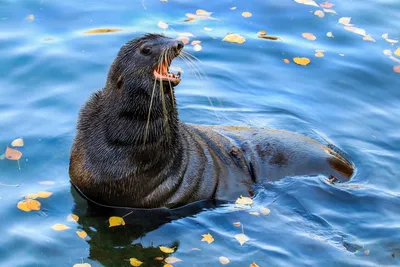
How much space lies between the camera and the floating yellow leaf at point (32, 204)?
9227mm

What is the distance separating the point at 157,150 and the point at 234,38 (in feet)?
18.1

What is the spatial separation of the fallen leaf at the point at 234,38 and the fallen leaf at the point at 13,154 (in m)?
5.28

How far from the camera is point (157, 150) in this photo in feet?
29.9

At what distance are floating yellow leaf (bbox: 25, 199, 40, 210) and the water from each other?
7 centimetres

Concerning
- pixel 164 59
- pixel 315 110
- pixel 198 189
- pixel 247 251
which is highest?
pixel 164 59

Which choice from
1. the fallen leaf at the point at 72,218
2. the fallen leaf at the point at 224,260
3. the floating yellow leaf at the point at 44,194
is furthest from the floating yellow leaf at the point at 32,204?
the fallen leaf at the point at 224,260

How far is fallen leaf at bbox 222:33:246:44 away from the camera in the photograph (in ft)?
46.1

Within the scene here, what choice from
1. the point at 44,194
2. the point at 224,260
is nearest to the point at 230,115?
the point at 44,194

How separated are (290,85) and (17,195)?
5612 mm

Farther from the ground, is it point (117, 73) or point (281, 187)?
point (117, 73)

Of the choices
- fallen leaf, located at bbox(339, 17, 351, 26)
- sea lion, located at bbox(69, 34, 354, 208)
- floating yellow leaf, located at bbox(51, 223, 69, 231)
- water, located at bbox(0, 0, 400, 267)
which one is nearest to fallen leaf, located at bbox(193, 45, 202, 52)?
water, located at bbox(0, 0, 400, 267)

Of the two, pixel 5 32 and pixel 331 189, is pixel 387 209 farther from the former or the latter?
pixel 5 32

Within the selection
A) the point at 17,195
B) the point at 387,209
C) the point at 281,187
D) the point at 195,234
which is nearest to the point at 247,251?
the point at 195,234

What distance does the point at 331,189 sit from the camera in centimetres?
1002
